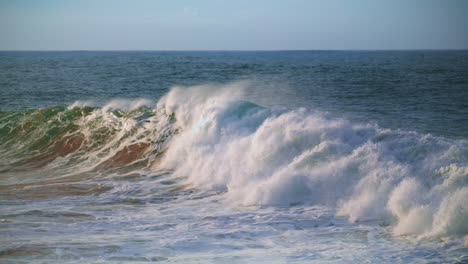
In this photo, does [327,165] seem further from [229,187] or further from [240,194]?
[229,187]

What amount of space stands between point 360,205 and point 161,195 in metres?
3.44

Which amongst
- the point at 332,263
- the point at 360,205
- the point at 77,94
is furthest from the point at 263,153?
the point at 77,94

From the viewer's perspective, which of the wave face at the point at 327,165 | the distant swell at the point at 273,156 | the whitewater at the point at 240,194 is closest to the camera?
the whitewater at the point at 240,194

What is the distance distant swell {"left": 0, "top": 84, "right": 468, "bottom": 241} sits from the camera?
595cm

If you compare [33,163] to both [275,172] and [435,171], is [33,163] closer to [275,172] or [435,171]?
[275,172]

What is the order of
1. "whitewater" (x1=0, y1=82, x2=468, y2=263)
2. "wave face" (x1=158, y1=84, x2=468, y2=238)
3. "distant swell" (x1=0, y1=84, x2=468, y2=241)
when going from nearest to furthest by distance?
"whitewater" (x1=0, y1=82, x2=468, y2=263)
"wave face" (x1=158, y1=84, x2=468, y2=238)
"distant swell" (x1=0, y1=84, x2=468, y2=241)

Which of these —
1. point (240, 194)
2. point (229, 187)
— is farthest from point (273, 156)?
point (240, 194)

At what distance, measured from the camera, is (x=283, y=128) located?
882cm

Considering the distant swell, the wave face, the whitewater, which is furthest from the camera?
the distant swell

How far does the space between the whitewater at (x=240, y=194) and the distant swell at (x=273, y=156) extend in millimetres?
29

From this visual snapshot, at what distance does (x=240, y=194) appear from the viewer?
724cm

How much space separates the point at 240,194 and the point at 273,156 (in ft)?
4.25

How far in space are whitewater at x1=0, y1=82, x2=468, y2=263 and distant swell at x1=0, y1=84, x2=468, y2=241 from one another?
0.03 m

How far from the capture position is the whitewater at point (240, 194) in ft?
16.1
